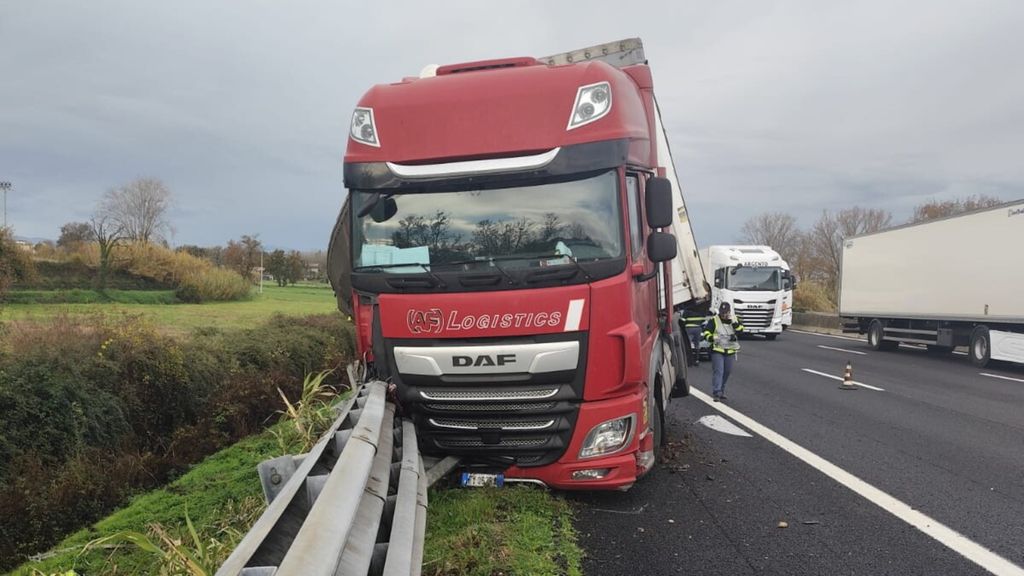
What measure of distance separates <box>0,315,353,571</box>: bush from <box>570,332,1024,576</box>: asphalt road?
4.31 m

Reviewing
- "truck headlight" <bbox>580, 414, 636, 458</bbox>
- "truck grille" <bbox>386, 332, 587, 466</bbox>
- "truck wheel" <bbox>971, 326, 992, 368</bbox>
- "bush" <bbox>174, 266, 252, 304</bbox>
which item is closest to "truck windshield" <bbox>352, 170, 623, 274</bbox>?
"truck grille" <bbox>386, 332, 587, 466</bbox>

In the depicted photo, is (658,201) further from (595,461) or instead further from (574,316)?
(595,461)

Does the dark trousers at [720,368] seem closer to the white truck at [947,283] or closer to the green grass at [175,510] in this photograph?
the green grass at [175,510]

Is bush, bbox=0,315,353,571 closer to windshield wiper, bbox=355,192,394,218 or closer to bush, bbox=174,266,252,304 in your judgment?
windshield wiper, bbox=355,192,394,218

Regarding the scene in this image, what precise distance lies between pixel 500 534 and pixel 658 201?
8.74 ft

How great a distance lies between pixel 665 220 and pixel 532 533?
245cm

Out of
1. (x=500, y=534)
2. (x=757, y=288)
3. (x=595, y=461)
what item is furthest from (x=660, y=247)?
(x=757, y=288)

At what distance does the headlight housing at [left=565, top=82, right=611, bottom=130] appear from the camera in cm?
459

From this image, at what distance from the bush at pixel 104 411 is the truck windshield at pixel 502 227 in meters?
3.43

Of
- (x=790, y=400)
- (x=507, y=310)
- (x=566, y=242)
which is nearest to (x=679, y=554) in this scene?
(x=507, y=310)

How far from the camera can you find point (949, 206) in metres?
54.3

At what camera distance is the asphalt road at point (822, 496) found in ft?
12.8

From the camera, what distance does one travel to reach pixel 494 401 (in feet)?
14.7

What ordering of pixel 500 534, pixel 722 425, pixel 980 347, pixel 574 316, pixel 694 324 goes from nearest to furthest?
pixel 500 534 → pixel 574 316 → pixel 722 425 → pixel 694 324 → pixel 980 347
